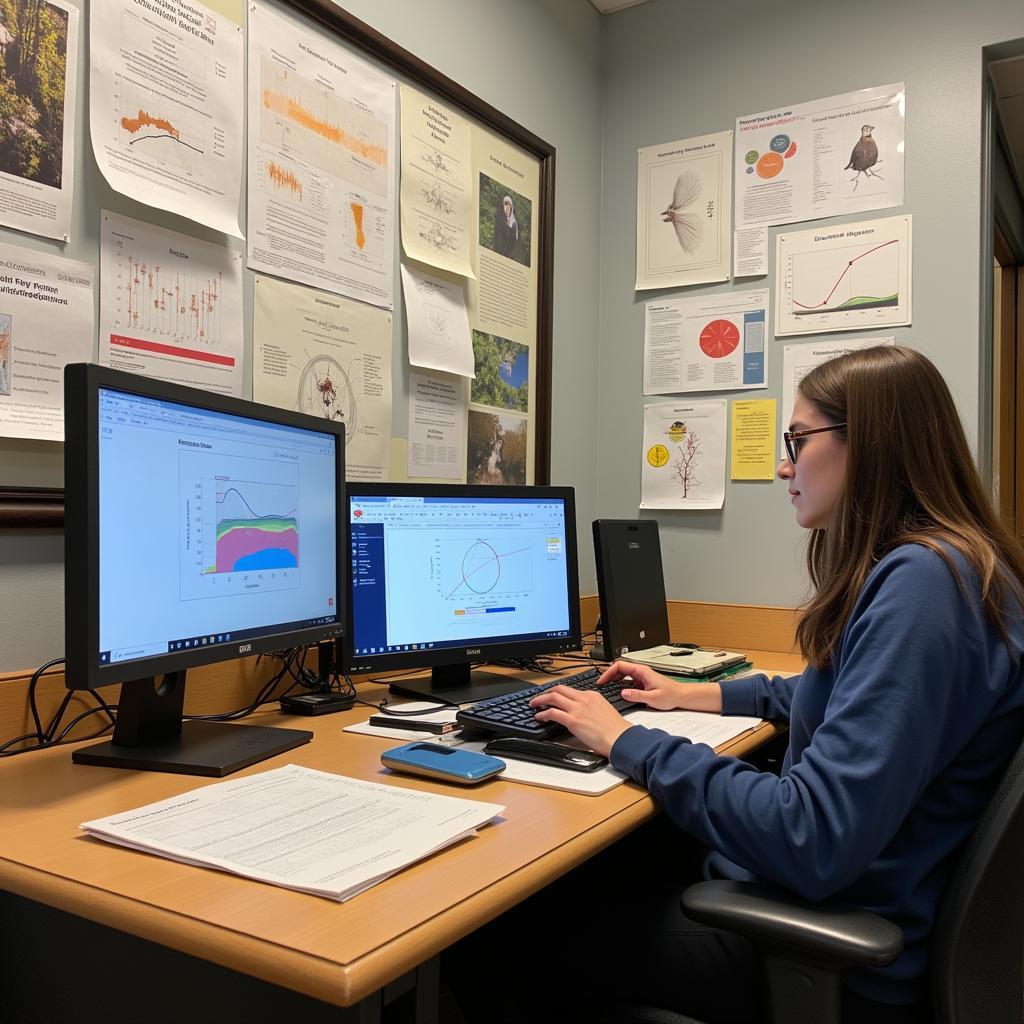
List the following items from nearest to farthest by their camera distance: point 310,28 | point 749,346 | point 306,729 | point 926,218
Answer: point 306,729
point 310,28
point 926,218
point 749,346

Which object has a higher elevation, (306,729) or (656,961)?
(306,729)

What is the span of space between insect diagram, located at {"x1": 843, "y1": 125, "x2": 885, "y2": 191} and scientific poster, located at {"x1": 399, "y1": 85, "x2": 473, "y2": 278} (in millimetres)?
933

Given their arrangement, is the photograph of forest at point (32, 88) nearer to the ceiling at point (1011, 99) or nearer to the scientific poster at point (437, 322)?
the scientific poster at point (437, 322)

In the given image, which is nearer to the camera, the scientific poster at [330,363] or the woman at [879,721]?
the woman at [879,721]

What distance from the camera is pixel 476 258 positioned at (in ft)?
6.72

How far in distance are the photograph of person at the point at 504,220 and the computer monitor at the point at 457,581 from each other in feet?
2.30

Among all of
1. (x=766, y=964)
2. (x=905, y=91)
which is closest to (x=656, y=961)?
(x=766, y=964)

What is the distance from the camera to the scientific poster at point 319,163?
5.01 feet

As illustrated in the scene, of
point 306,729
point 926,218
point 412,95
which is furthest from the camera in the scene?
point 926,218

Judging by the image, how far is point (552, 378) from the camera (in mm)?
2332

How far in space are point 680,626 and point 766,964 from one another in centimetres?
153

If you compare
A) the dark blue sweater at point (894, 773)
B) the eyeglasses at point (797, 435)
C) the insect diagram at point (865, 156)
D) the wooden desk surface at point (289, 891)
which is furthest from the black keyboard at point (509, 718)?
the insect diagram at point (865, 156)

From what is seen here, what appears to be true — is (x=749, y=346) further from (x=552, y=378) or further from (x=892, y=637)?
(x=892, y=637)

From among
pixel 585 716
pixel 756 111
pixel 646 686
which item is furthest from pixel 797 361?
pixel 585 716
